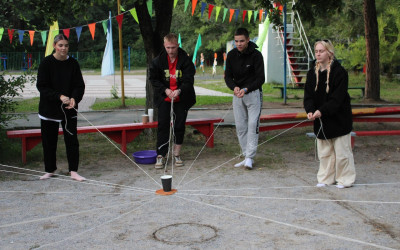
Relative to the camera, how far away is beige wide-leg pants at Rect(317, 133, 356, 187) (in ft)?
17.1

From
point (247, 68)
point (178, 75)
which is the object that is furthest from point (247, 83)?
point (178, 75)

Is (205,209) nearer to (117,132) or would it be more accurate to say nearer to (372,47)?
(117,132)

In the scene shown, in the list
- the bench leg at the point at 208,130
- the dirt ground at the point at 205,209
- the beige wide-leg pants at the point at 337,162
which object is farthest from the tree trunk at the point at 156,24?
the beige wide-leg pants at the point at 337,162

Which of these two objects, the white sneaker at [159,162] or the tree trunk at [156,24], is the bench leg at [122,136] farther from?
the tree trunk at [156,24]

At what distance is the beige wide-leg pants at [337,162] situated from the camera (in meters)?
5.22

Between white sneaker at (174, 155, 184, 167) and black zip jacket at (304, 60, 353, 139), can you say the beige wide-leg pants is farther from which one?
white sneaker at (174, 155, 184, 167)

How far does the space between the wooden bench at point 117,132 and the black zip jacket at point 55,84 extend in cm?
107

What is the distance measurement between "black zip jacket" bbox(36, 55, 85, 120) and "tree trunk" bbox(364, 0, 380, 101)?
10824 mm

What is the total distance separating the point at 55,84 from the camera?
5676 mm

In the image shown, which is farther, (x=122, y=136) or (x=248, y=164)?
(x=122, y=136)

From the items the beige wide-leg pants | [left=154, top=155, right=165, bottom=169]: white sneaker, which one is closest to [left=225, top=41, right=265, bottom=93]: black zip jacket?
the beige wide-leg pants

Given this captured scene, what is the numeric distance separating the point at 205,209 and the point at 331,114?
185 centimetres

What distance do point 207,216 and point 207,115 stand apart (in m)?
7.94

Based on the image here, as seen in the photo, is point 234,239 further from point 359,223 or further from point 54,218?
point 54,218
